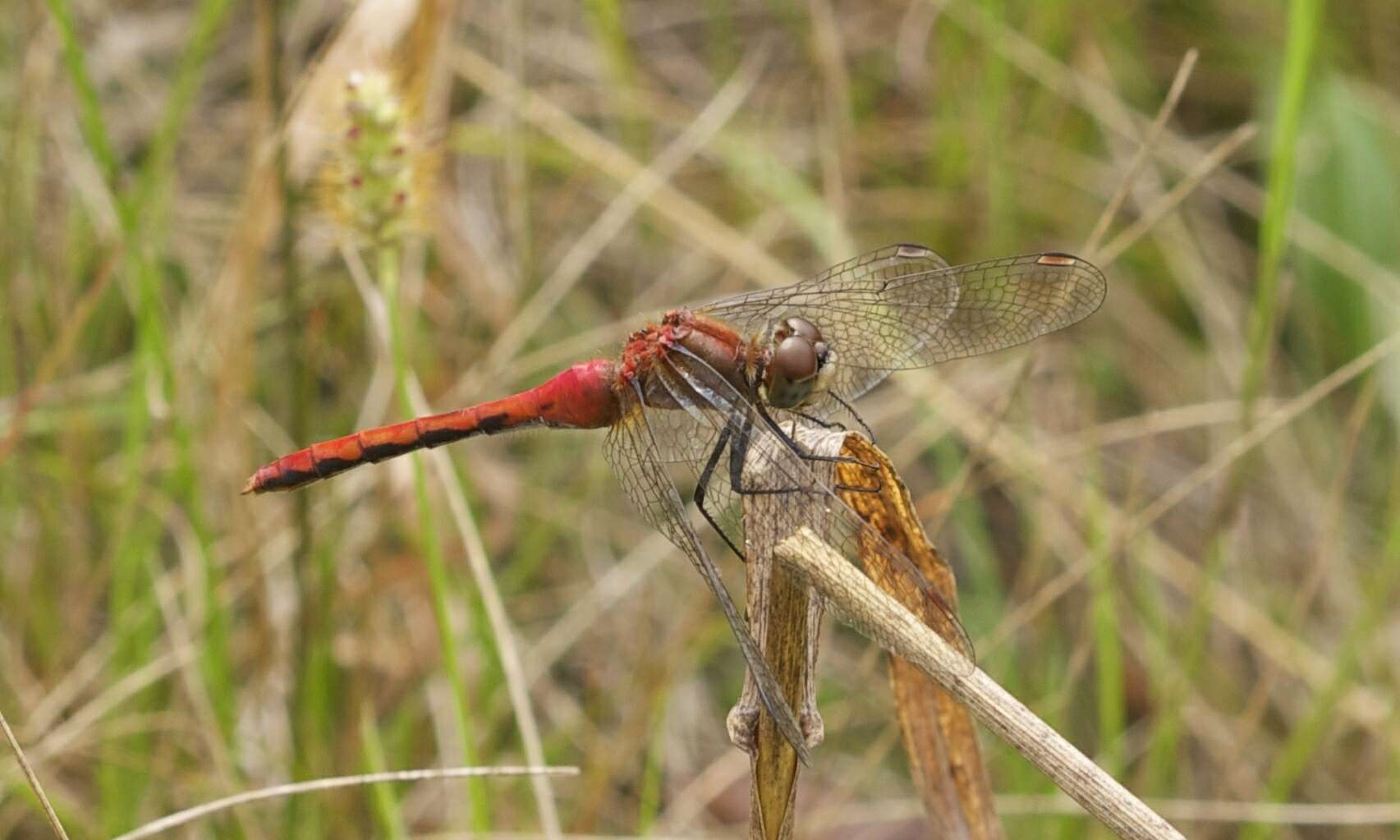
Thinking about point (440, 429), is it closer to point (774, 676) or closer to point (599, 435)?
point (774, 676)

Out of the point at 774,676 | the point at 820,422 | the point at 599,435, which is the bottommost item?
the point at 774,676

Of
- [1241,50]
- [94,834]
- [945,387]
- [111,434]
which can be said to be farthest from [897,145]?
[94,834]

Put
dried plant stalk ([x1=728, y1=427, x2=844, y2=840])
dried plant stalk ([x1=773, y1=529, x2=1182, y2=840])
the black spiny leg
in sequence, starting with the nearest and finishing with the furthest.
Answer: dried plant stalk ([x1=773, y1=529, x2=1182, y2=840]) < dried plant stalk ([x1=728, y1=427, x2=844, y2=840]) < the black spiny leg

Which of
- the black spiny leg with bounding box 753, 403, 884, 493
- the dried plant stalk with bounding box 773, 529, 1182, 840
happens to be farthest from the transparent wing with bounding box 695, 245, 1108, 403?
the dried plant stalk with bounding box 773, 529, 1182, 840

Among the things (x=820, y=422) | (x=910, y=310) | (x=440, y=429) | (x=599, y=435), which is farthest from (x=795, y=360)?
(x=599, y=435)

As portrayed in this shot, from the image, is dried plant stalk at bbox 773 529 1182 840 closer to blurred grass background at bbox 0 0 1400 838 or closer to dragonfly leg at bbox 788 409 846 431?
dragonfly leg at bbox 788 409 846 431

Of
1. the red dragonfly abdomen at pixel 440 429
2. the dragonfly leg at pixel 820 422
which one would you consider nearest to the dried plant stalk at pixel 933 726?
the dragonfly leg at pixel 820 422

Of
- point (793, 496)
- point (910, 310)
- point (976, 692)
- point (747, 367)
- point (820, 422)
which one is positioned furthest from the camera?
point (910, 310)
